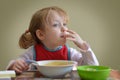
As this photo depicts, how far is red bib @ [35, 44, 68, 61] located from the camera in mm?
1416

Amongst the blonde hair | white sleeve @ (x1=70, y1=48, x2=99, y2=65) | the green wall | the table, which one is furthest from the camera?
the green wall

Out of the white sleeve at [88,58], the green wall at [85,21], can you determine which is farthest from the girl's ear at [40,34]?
the green wall at [85,21]

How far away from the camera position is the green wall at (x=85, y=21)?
7.08 ft

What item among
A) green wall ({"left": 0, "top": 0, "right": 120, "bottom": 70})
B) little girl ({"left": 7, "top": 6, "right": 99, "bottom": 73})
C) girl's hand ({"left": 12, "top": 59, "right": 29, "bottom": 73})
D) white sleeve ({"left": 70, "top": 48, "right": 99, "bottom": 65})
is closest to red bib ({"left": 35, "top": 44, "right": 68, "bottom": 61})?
little girl ({"left": 7, "top": 6, "right": 99, "bottom": 73})

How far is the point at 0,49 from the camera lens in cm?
221

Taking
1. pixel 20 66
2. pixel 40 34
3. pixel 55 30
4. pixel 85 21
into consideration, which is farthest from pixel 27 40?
pixel 85 21

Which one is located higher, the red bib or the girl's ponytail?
the girl's ponytail

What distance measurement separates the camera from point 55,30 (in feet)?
4.38

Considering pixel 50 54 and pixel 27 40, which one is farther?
pixel 27 40

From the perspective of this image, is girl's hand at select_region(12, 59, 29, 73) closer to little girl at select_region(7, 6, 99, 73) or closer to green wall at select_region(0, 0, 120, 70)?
little girl at select_region(7, 6, 99, 73)

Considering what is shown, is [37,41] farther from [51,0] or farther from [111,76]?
[51,0]

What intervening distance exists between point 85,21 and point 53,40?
0.88 metres

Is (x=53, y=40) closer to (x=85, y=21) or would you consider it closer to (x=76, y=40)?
(x=76, y=40)

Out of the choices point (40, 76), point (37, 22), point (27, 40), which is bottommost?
point (40, 76)
